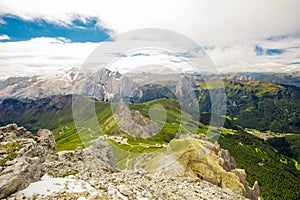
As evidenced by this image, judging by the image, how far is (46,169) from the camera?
21.2m

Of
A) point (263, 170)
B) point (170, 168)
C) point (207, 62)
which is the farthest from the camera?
point (263, 170)

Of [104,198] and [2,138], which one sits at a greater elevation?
[2,138]

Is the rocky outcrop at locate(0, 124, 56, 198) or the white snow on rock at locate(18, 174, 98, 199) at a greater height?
the rocky outcrop at locate(0, 124, 56, 198)

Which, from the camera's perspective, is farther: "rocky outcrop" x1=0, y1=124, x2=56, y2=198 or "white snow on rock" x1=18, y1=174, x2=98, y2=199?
"white snow on rock" x1=18, y1=174, x2=98, y2=199

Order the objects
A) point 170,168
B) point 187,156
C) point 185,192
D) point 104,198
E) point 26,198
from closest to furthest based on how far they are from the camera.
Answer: point 26,198 → point 104,198 → point 185,192 → point 170,168 → point 187,156

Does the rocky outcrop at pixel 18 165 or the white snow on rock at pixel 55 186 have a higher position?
the rocky outcrop at pixel 18 165

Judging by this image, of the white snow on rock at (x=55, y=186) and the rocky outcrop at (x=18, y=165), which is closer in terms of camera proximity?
the rocky outcrop at (x=18, y=165)

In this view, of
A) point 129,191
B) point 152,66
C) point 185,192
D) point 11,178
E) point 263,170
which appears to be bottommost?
point 263,170

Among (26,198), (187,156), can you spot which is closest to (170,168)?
(187,156)

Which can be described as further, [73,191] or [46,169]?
[46,169]

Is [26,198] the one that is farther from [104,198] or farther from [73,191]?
[104,198]

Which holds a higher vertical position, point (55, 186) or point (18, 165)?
point (18, 165)

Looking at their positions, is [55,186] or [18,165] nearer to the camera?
[18,165]

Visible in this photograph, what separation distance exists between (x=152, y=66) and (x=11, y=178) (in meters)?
18.9
